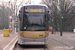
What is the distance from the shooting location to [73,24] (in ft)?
124

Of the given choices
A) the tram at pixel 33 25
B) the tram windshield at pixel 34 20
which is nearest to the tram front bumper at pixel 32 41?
the tram at pixel 33 25

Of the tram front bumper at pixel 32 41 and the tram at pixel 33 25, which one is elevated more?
the tram at pixel 33 25

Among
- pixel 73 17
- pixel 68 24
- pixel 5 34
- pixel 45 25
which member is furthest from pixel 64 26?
pixel 45 25

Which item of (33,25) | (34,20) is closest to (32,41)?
(33,25)

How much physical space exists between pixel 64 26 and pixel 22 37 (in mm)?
31131

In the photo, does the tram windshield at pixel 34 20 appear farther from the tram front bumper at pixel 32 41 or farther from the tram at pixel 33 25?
the tram front bumper at pixel 32 41

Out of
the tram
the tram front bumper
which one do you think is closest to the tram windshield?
the tram

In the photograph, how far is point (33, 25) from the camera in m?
9.55

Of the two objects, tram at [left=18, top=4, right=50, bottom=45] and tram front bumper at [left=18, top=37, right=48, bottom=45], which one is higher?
tram at [left=18, top=4, right=50, bottom=45]

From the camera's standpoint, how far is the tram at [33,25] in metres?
9.54

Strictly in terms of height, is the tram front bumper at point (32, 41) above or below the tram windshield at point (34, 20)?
below

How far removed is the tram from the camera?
9.54 m

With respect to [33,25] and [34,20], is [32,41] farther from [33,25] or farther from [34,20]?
[34,20]

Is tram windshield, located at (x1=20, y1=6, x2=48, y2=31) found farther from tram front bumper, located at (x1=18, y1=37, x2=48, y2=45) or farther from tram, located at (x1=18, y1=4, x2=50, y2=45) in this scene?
tram front bumper, located at (x1=18, y1=37, x2=48, y2=45)
